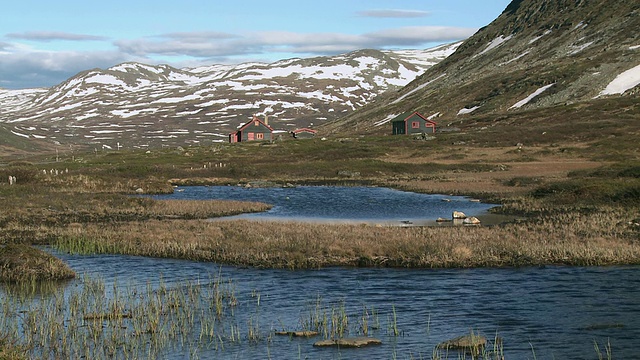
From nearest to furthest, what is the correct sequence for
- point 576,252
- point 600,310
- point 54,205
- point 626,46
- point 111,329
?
point 111,329 → point 600,310 → point 576,252 → point 54,205 → point 626,46

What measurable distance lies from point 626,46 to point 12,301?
170391mm

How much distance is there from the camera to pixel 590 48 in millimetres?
185250

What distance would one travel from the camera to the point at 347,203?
205ft

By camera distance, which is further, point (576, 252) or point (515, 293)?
point (576, 252)

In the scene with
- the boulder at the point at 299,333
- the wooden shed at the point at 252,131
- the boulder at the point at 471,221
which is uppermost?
the wooden shed at the point at 252,131

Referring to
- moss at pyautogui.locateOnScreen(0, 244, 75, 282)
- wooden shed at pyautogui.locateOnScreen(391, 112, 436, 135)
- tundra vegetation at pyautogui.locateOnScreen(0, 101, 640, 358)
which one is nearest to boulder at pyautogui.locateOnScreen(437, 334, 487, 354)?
tundra vegetation at pyautogui.locateOnScreen(0, 101, 640, 358)

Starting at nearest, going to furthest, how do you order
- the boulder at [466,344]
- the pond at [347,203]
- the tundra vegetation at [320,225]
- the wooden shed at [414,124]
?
the boulder at [466,344] → the tundra vegetation at [320,225] → the pond at [347,203] → the wooden shed at [414,124]

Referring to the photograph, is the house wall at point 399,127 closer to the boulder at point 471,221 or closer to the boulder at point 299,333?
the boulder at point 471,221

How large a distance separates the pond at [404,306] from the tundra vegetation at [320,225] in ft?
2.10

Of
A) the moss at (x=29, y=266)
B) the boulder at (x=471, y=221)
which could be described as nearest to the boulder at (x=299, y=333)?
the moss at (x=29, y=266)

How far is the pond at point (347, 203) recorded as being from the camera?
5241 centimetres

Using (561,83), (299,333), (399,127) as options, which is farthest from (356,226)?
(561,83)

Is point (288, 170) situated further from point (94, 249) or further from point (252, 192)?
point (94, 249)

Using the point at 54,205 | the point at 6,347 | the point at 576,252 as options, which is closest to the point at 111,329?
the point at 6,347
